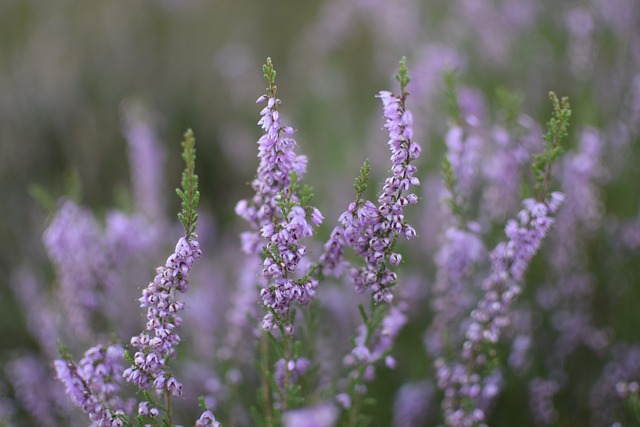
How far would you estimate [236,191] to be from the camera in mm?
6109

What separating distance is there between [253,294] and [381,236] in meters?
0.89

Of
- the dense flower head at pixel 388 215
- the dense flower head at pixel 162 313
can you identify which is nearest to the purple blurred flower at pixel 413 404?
the dense flower head at pixel 388 215

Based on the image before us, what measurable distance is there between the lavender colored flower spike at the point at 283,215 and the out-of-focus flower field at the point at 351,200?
32 centimetres

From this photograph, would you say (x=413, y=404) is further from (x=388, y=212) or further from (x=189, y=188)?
(x=189, y=188)

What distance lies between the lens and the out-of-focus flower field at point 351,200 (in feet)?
9.21

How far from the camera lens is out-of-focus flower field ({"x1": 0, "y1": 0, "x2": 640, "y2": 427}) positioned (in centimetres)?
281

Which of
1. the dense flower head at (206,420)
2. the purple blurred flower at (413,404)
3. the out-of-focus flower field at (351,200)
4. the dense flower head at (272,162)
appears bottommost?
the dense flower head at (206,420)

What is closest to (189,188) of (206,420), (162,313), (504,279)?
(162,313)

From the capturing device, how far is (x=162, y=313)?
1839 millimetres

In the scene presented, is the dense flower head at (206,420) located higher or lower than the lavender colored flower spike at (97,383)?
lower

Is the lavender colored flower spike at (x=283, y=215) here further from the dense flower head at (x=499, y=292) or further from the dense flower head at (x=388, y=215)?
the dense flower head at (x=499, y=292)

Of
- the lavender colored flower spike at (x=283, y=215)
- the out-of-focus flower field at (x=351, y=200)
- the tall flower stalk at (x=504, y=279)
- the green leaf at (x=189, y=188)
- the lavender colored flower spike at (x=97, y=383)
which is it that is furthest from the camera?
the out-of-focus flower field at (x=351, y=200)

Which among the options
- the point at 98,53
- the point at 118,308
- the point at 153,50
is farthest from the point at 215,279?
the point at 153,50

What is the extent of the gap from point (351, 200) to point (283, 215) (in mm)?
2999
